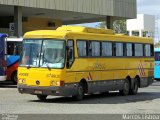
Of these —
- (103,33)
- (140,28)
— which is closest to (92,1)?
(103,33)

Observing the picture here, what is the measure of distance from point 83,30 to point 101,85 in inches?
98.6

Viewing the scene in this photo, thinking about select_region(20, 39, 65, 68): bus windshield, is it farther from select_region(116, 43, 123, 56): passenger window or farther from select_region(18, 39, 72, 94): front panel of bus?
select_region(116, 43, 123, 56): passenger window

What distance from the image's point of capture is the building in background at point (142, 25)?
10262 cm

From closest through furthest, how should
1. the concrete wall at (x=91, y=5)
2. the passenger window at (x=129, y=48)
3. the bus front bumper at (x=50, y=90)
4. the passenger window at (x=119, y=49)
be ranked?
the bus front bumper at (x=50, y=90) < the passenger window at (x=119, y=49) < the passenger window at (x=129, y=48) < the concrete wall at (x=91, y=5)

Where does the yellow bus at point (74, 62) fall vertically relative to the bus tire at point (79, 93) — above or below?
above

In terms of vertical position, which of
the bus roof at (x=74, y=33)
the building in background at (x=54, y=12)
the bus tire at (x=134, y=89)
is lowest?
the bus tire at (x=134, y=89)

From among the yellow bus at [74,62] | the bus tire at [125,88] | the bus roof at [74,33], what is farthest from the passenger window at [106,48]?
the bus tire at [125,88]

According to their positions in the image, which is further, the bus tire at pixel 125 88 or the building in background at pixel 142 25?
the building in background at pixel 142 25

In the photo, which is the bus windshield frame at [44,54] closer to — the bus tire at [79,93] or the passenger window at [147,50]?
the bus tire at [79,93]

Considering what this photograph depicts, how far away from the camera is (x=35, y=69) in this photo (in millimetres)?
18453

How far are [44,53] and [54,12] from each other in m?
22.3

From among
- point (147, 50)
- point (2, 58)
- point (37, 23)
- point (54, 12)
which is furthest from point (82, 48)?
point (37, 23)

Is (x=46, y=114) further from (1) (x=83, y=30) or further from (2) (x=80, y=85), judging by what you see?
(1) (x=83, y=30)

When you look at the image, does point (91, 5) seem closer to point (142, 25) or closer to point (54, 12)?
point (54, 12)
